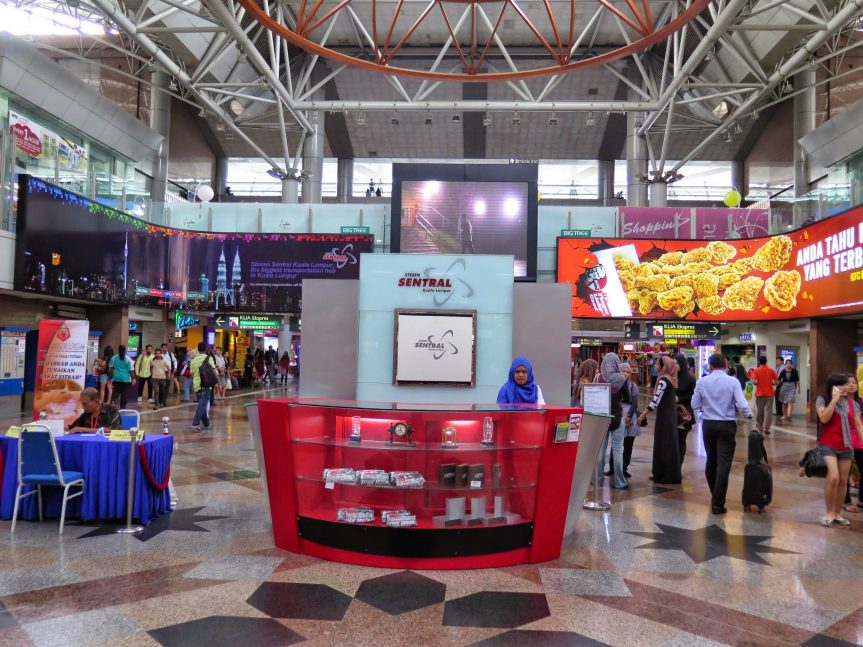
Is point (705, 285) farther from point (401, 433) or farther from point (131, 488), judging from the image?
point (131, 488)

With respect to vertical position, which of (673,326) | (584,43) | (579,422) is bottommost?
(579,422)

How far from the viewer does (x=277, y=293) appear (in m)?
18.8

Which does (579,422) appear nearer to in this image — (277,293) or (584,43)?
(277,293)

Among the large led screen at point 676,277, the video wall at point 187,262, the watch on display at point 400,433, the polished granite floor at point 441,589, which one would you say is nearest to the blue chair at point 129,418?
the polished granite floor at point 441,589

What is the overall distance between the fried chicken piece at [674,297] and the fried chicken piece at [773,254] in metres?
1.88

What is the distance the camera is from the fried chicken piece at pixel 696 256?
17.9m

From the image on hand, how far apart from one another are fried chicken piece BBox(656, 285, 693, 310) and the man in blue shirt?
11722 mm

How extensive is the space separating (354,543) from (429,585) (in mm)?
713

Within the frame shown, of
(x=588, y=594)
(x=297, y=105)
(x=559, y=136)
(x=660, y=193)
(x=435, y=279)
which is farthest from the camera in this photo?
(x=559, y=136)

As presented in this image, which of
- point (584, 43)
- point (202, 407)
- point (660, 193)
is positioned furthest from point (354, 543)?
point (584, 43)

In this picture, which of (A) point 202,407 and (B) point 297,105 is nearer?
(A) point 202,407

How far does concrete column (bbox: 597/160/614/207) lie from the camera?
2953cm

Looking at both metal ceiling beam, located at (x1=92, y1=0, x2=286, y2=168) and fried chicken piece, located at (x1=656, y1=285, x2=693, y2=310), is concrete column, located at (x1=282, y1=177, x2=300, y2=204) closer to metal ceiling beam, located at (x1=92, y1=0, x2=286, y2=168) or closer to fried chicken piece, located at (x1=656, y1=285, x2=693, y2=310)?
metal ceiling beam, located at (x1=92, y1=0, x2=286, y2=168)

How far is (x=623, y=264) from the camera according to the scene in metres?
18.1
